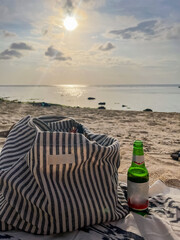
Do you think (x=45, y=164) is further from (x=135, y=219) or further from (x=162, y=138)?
(x=162, y=138)

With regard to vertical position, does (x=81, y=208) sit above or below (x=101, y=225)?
above

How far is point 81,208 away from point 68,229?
15 cm

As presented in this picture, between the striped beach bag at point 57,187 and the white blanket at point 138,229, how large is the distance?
1.6 inches

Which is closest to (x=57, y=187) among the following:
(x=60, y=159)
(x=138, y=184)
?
(x=60, y=159)

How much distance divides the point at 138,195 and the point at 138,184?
8 cm

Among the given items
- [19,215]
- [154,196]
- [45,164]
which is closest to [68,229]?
[19,215]

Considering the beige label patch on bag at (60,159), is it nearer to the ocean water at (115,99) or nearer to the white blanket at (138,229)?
the white blanket at (138,229)

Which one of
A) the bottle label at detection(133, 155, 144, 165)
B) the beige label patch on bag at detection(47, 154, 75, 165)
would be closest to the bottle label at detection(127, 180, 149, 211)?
the bottle label at detection(133, 155, 144, 165)

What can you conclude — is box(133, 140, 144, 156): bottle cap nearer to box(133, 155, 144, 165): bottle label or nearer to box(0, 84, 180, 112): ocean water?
box(133, 155, 144, 165): bottle label

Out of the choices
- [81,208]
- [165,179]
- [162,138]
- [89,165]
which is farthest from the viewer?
[162,138]

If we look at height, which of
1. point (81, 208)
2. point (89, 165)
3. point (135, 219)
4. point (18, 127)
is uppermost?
point (18, 127)

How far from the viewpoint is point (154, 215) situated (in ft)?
5.07

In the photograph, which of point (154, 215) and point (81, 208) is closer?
point (81, 208)

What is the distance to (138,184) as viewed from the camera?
1475mm
